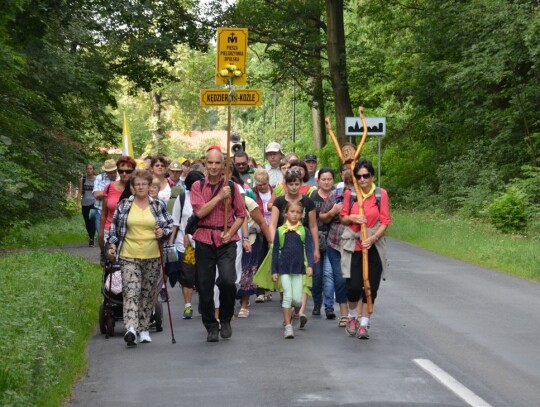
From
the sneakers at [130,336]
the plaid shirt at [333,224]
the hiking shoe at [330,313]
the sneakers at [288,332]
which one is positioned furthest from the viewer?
the hiking shoe at [330,313]

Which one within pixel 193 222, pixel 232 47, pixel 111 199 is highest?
pixel 232 47

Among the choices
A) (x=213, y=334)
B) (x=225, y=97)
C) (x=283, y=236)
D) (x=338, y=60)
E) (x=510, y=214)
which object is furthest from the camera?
(x=338, y=60)

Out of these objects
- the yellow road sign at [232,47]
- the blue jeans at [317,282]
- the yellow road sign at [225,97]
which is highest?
the yellow road sign at [232,47]

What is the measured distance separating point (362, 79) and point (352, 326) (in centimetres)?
2847

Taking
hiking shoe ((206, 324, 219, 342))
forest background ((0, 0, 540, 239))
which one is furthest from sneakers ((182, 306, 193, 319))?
forest background ((0, 0, 540, 239))

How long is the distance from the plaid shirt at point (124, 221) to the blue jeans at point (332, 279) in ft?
7.75

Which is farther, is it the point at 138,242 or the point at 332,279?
the point at 332,279

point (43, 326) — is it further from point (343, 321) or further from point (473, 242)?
point (473, 242)

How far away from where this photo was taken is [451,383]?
30.8ft

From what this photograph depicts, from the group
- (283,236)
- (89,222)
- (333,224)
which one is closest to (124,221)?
(283,236)

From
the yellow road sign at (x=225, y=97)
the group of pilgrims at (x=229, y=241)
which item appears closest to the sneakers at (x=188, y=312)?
the group of pilgrims at (x=229, y=241)

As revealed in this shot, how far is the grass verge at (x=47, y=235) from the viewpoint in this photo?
82.4 ft

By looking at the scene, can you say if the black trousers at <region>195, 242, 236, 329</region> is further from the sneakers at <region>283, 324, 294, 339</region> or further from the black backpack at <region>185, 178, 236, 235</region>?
the sneakers at <region>283, 324, 294, 339</region>

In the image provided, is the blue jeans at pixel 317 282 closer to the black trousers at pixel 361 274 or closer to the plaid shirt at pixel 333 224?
the plaid shirt at pixel 333 224
